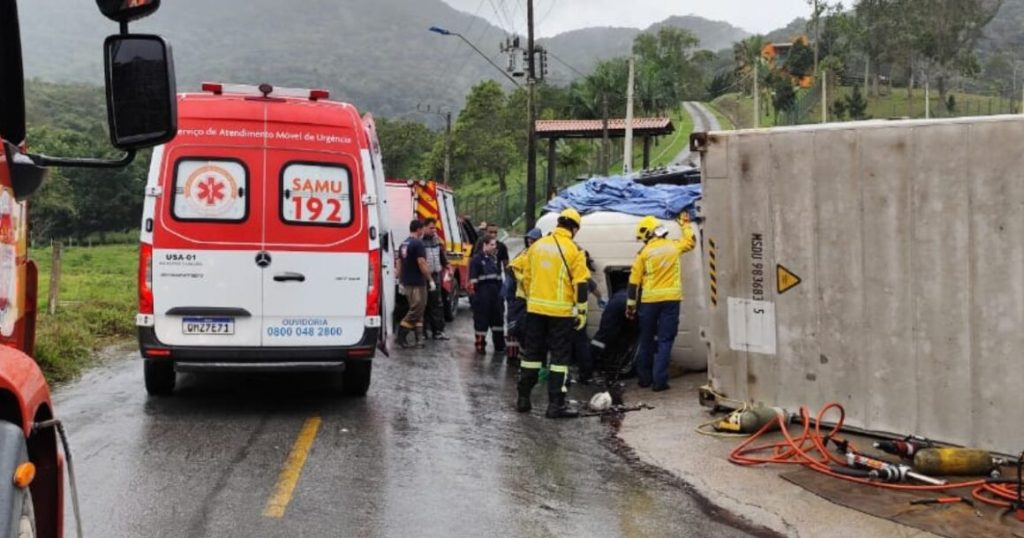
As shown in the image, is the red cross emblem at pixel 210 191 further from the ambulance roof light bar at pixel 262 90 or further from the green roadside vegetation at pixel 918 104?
the green roadside vegetation at pixel 918 104

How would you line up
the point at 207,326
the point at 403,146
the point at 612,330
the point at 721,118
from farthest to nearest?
the point at 721,118 < the point at 403,146 < the point at 612,330 < the point at 207,326

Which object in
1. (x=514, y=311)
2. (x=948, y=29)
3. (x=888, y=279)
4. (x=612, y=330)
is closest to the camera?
(x=888, y=279)

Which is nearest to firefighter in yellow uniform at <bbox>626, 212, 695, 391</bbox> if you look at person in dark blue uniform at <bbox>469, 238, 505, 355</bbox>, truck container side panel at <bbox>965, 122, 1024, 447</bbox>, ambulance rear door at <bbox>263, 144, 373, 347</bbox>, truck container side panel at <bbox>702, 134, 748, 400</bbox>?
truck container side panel at <bbox>702, 134, 748, 400</bbox>

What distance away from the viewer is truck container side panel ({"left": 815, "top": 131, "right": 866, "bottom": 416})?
7.12 metres

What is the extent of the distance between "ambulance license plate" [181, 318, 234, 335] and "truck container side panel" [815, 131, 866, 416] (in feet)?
15.7

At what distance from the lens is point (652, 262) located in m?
9.59

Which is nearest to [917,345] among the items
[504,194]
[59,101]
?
[504,194]

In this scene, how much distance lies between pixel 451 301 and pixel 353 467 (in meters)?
10.4

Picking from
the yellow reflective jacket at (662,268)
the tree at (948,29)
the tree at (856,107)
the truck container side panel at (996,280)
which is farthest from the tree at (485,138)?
the truck container side panel at (996,280)

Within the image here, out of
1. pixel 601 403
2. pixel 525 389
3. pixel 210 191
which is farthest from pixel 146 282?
pixel 601 403

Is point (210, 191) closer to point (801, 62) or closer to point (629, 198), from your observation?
point (629, 198)

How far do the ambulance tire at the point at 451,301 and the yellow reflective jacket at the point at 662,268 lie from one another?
664 centimetres

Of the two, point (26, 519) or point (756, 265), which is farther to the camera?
point (756, 265)

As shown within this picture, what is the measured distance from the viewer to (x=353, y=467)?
655cm
